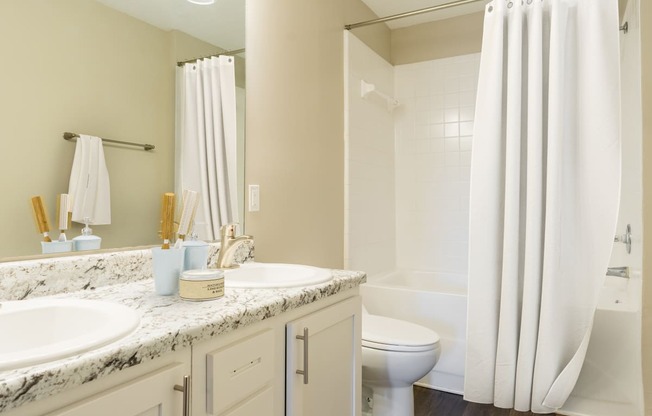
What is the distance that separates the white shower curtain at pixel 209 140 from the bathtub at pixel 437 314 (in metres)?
1.19

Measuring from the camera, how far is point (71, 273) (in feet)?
3.67

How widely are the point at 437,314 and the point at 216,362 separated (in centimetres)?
178

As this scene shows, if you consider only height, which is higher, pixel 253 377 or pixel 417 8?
pixel 417 8

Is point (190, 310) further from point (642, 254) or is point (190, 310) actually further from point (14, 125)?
point (642, 254)

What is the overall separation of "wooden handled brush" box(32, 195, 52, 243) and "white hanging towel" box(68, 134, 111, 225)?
7 cm

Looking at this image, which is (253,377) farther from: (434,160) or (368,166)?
(434,160)

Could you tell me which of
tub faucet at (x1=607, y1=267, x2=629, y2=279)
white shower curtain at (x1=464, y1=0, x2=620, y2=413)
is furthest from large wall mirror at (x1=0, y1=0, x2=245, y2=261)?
tub faucet at (x1=607, y1=267, x2=629, y2=279)

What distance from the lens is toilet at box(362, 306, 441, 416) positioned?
5.78 feet

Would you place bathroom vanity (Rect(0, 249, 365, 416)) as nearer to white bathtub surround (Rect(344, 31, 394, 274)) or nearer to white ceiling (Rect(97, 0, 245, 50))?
white ceiling (Rect(97, 0, 245, 50))

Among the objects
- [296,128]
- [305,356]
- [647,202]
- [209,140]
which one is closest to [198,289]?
[305,356]

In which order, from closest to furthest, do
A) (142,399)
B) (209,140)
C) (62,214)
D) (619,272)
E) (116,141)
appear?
(142,399) < (62,214) < (116,141) < (209,140) < (619,272)

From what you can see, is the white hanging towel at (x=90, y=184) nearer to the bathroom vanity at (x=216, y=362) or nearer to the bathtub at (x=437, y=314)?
the bathroom vanity at (x=216, y=362)

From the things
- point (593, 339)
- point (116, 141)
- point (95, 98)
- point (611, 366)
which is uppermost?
point (95, 98)

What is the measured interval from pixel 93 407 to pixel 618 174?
203 cm
